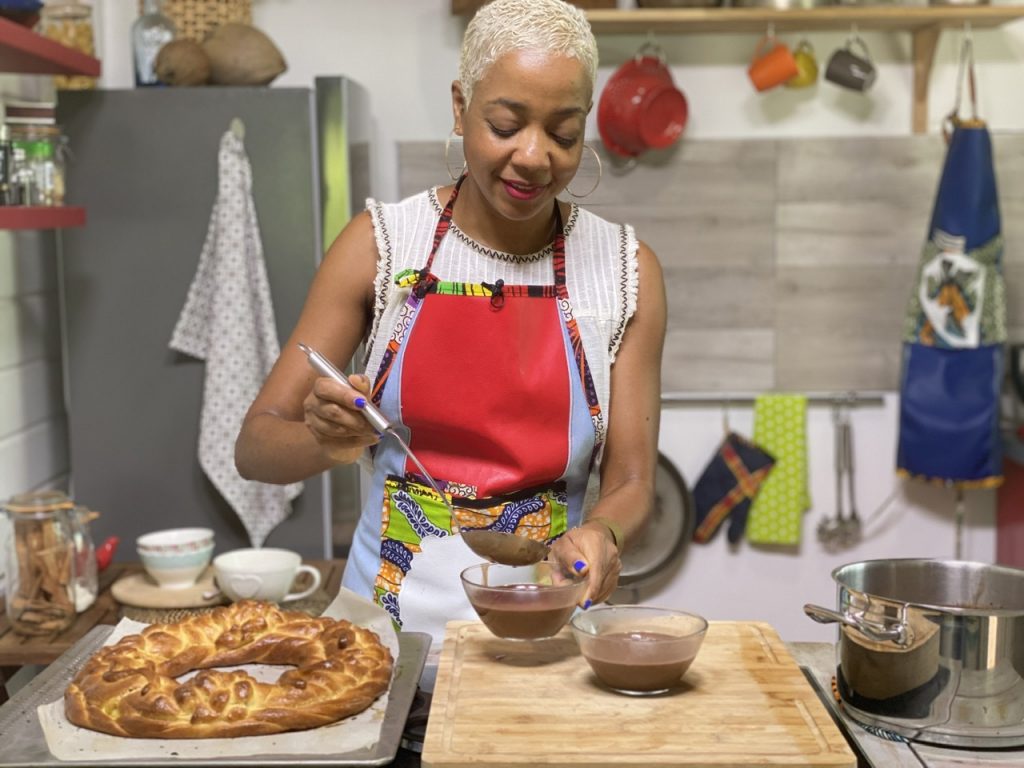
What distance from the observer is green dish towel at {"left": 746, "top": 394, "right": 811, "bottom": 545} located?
3.68m

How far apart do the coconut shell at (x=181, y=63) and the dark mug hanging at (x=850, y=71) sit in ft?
5.58

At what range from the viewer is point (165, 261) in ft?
9.77

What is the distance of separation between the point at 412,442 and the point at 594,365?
10.8 inches

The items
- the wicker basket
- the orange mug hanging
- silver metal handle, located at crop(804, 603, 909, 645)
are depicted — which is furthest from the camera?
the orange mug hanging

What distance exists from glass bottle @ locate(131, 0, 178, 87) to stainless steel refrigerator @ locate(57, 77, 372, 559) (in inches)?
3.6

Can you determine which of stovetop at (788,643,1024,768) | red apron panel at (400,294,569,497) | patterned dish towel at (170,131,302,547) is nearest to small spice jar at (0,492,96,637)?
patterned dish towel at (170,131,302,547)

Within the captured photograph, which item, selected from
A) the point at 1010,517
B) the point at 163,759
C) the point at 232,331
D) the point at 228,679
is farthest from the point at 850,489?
the point at 163,759

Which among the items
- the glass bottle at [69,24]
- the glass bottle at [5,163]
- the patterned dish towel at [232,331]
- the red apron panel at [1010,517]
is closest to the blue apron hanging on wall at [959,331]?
the red apron panel at [1010,517]

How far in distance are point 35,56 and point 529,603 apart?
66.1 inches

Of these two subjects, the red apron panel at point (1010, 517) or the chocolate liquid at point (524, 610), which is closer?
the chocolate liquid at point (524, 610)

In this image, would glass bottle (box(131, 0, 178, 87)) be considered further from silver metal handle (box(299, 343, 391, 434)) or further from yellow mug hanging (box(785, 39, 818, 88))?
silver metal handle (box(299, 343, 391, 434))

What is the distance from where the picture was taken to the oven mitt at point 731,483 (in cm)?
368

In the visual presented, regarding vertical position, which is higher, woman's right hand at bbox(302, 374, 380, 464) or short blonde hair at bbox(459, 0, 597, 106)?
short blonde hair at bbox(459, 0, 597, 106)

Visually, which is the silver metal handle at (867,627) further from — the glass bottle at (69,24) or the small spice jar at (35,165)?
the glass bottle at (69,24)
